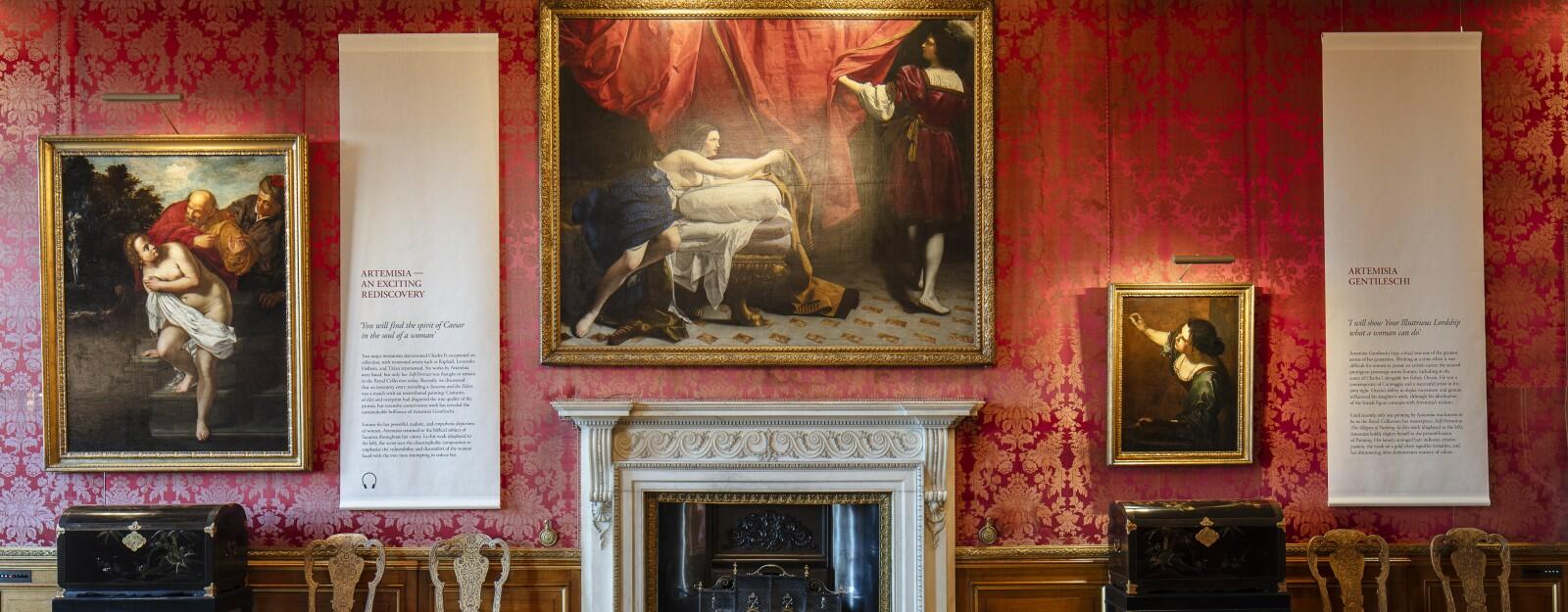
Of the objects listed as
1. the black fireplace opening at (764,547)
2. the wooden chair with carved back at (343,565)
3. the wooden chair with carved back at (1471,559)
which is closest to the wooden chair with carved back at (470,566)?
the wooden chair with carved back at (343,565)

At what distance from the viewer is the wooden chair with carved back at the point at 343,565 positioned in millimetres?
6445

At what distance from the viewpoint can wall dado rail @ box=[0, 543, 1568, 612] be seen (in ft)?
21.6

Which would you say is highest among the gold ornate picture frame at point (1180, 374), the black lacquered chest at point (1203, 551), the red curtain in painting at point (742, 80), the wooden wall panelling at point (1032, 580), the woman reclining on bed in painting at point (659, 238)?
the red curtain in painting at point (742, 80)

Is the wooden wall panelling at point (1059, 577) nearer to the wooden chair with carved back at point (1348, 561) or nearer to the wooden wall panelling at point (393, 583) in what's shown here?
the wooden chair with carved back at point (1348, 561)

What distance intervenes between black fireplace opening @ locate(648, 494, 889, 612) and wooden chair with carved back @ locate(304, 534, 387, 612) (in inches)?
65.3

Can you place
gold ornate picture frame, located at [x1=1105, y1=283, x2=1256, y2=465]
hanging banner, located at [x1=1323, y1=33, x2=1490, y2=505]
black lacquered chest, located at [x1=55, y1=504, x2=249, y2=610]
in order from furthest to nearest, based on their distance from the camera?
1. hanging banner, located at [x1=1323, y1=33, x2=1490, y2=505]
2. gold ornate picture frame, located at [x1=1105, y1=283, x2=1256, y2=465]
3. black lacquered chest, located at [x1=55, y1=504, x2=249, y2=610]

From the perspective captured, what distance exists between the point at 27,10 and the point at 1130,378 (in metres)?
7.14

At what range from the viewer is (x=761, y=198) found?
261 inches

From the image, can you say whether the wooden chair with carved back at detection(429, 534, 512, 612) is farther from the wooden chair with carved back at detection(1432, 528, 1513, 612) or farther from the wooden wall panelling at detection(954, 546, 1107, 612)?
the wooden chair with carved back at detection(1432, 528, 1513, 612)

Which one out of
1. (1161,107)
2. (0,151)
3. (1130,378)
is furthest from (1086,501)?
(0,151)

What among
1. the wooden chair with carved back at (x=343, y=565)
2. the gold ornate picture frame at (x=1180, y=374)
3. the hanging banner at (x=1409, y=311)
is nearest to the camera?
the wooden chair with carved back at (x=343, y=565)

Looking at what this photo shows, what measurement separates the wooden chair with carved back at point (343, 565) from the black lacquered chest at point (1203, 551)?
442 centimetres

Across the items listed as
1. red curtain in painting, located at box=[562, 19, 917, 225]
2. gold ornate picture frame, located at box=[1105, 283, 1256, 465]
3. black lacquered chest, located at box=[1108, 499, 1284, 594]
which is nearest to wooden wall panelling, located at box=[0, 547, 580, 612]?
red curtain in painting, located at box=[562, 19, 917, 225]

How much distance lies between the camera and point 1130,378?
6.59m
